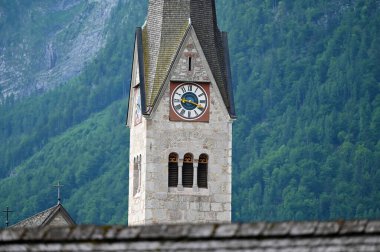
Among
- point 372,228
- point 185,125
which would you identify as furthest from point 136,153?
point 372,228

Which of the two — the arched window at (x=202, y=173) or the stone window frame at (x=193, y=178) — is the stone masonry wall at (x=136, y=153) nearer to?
the stone window frame at (x=193, y=178)

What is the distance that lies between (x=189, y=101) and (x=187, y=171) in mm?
2630

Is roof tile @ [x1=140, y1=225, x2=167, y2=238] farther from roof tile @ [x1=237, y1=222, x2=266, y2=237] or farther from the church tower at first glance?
the church tower

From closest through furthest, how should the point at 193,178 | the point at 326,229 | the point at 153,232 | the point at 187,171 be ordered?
1. the point at 153,232
2. the point at 326,229
3. the point at 193,178
4. the point at 187,171

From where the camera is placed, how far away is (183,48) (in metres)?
72.9

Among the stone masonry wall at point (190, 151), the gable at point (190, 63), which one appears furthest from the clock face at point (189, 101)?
the gable at point (190, 63)

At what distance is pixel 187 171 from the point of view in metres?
73.0

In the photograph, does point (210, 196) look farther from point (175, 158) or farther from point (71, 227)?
point (71, 227)

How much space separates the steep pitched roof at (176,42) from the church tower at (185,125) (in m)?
0.04

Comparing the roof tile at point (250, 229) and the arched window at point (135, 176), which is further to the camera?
the arched window at point (135, 176)

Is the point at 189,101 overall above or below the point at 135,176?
above

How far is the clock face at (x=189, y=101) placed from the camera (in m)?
73.2

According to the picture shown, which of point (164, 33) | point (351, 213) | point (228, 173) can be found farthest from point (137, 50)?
point (351, 213)

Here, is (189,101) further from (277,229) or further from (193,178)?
(277,229)
